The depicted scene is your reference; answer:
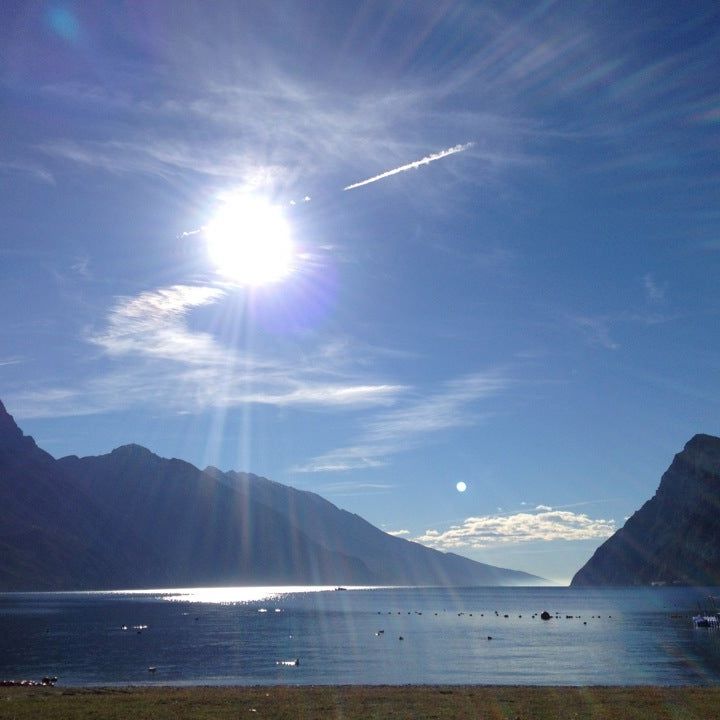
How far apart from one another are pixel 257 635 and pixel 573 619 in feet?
258

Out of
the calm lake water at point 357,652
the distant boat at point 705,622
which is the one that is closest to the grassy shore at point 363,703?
the calm lake water at point 357,652

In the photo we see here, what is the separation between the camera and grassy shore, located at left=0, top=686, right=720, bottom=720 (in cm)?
4125

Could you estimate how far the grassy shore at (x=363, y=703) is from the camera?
41.2 metres

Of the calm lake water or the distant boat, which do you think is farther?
the distant boat

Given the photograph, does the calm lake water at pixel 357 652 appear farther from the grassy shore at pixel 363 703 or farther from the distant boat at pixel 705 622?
the grassy shore at pixel 363 703

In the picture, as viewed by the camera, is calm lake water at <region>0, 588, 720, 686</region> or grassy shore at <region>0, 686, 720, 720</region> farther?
calm lake water at <region>0, 588, 720, 686</region>

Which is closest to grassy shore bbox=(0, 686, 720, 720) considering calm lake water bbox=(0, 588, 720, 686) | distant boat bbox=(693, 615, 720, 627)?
calm lake water bbox=(0, 588, 720, 686)

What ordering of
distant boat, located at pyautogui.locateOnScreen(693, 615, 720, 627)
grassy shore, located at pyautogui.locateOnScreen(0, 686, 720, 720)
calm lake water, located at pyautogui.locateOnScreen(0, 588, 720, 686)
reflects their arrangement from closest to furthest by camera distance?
1. grassy shore, located at pyautogui.locateOnScreen(0, 686, 720, 720)
2. calm lake water, located at pyautogui.locateOnScreen(0, 588, 720, 686)
3. distant boat, located at pyautogui.locateOnScreen(693, 615, 720, 627)

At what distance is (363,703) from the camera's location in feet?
152

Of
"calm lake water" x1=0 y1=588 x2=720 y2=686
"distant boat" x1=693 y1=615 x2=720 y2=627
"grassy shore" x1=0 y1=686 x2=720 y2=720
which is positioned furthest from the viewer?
"distant boat" x1=693 y1=615 x2=720 y2=627

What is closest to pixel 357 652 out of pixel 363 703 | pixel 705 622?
Result: pixel 363 703

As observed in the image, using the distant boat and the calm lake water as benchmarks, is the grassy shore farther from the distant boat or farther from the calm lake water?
the distant boat

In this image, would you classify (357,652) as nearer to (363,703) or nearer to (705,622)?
(363,703)

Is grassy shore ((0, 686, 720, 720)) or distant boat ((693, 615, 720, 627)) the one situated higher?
distant boat ((693, 615, 720, 627))
